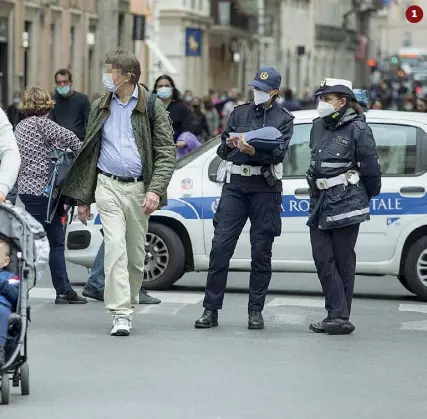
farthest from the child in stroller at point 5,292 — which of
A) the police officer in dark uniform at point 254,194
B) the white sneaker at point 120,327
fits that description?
the police officer in dark uniform at point 254,194

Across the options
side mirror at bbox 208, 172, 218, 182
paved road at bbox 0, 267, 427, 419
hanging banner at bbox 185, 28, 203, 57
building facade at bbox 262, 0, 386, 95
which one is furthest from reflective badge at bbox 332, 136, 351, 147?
building facade at bbox 262, 0, 386, 95

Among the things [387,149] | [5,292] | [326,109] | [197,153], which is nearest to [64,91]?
[197,153]

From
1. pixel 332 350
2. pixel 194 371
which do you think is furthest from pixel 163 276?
pixel 194 371

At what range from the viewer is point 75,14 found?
4769 cm

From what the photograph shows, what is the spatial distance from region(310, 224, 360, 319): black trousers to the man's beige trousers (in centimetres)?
128

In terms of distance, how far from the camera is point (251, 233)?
1223 centimetres

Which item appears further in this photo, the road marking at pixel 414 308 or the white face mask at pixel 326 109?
the road marking at pixel 414 308

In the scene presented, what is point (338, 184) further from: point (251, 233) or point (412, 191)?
point (412, 191)

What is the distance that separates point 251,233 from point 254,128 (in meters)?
0.74

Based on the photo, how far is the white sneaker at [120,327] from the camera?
38.6ft

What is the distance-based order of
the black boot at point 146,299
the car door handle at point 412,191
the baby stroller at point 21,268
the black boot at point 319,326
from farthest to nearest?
1. the car door handle at point 412,191
2. the black boot at point 146,299
3. the black boot at point 319,326
4. the baby stroller at point 21,268

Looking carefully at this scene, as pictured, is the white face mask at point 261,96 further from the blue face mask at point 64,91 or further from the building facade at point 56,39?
the building facade at point 56,39

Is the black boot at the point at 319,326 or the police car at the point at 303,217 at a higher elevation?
the police car at the point at 303,217

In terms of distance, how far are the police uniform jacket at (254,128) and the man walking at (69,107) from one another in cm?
551
